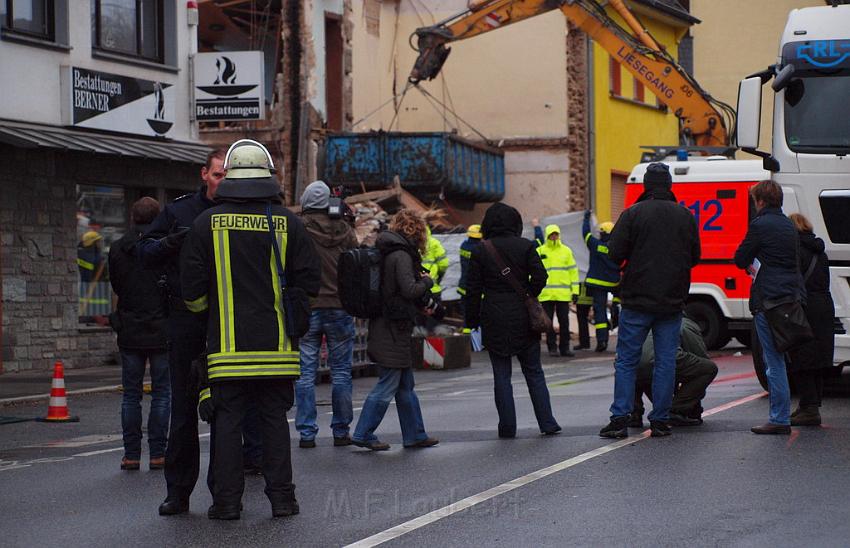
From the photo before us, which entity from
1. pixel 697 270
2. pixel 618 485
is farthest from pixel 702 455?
pixel 697 270

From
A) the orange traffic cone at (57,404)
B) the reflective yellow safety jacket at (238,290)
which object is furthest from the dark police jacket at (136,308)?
the orange traffic cone at (57,404)

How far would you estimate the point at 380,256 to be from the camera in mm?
10812

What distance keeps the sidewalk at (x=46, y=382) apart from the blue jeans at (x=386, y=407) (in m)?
6.18

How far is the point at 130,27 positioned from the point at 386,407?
1263 cm

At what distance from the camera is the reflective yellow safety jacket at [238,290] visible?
7.61 m

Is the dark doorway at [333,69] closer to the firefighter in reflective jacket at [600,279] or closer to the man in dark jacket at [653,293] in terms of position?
the firefighter in reflective jacket at [600,279]

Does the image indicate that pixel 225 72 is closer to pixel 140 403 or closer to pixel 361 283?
pixel 361 283

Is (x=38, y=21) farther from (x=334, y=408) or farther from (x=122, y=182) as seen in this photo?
(x=334, y=408)

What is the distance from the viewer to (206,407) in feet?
25.4

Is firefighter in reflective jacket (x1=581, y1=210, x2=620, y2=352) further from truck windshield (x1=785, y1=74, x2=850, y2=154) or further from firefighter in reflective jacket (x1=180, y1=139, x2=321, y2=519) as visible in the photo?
firefighter in reflective jacket (x1=180, y1=139, x2=321, y2=519)

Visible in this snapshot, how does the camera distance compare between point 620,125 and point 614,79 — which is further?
point 620,125

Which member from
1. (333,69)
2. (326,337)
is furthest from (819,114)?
(333,69)

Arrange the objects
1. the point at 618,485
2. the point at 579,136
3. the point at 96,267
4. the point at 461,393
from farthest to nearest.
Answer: the point at 579,136, the point at 96,267, the point at 461,393, the point at 618,485

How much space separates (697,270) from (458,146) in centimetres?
1091
